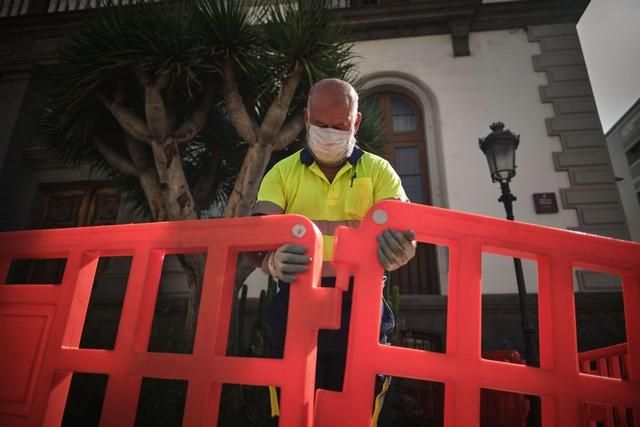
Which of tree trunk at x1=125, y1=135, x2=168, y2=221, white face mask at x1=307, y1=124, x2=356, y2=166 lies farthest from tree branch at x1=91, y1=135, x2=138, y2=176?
white face mask at x1=307, y1=124, x2=356, y2=166

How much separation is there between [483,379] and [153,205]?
4039 millimetres

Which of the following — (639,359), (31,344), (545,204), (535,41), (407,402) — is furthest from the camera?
(535,41)

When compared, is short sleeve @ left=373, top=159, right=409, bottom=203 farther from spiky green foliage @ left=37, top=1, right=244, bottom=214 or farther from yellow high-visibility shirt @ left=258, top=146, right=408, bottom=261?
spiky green foliage @ left=37, top=1, right=244, bottom=214

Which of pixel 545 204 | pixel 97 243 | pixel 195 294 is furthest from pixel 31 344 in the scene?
pixel 545 204

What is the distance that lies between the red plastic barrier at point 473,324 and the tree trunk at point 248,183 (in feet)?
10.1

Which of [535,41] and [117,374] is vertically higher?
[535,41]

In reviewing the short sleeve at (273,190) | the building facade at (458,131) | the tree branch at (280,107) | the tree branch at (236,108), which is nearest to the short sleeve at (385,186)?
the short sleeve at (273,190)

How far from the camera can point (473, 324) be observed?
976 mm

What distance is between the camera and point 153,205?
4.18 m

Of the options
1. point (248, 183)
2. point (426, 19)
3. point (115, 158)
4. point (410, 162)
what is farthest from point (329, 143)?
point (426, 19)

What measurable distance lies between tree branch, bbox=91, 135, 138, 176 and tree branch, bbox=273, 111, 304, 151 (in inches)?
71.4

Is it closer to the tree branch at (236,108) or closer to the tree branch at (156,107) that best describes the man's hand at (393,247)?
the tree branch at (236,108)

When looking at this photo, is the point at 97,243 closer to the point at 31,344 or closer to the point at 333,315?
the point at 31,344

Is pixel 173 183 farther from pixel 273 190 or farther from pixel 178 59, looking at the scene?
pixel 273 190
